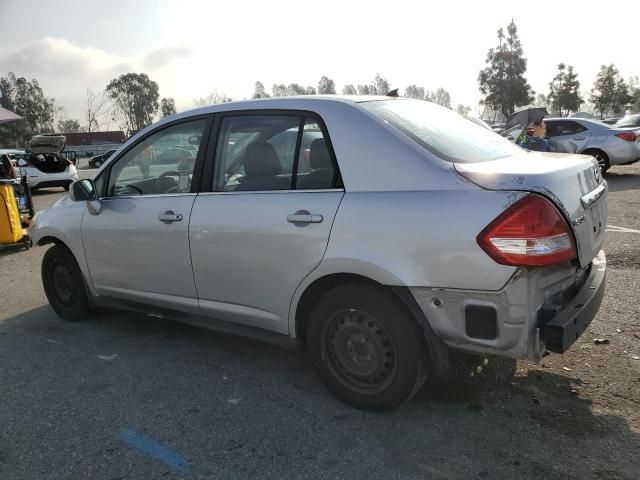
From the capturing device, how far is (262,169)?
125 inches

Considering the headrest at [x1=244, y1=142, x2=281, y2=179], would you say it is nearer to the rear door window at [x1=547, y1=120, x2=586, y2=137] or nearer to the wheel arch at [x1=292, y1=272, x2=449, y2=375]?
the wheel arch at [x1=292, y1=272, x2=449, y2=375]

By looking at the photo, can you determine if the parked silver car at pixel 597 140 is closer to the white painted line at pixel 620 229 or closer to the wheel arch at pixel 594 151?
→ the wheel arch at pixel 594 151

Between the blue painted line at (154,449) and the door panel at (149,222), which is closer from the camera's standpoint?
the blue painted line at (154,449)

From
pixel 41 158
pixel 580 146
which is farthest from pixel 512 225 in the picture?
pixel 41 158

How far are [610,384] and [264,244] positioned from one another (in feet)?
7.40

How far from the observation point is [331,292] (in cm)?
283

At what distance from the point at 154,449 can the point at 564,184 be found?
2.48 metres

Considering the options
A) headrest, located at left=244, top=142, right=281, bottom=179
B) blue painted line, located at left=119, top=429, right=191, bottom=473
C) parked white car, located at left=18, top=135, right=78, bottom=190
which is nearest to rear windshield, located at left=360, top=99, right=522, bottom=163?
headrest, located at left=244, top=142, right=281, bottom=179

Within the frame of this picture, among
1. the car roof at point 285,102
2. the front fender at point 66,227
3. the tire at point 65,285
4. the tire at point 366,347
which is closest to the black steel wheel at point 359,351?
the tire at point 366,347

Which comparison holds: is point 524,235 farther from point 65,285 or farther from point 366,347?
point 65,285

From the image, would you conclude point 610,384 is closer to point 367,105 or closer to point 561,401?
point 561,401

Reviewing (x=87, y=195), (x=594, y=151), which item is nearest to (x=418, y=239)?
(x=87, y=195)

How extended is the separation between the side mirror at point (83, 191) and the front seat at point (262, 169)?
1.49 meters

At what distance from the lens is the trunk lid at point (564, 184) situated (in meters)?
2.37
